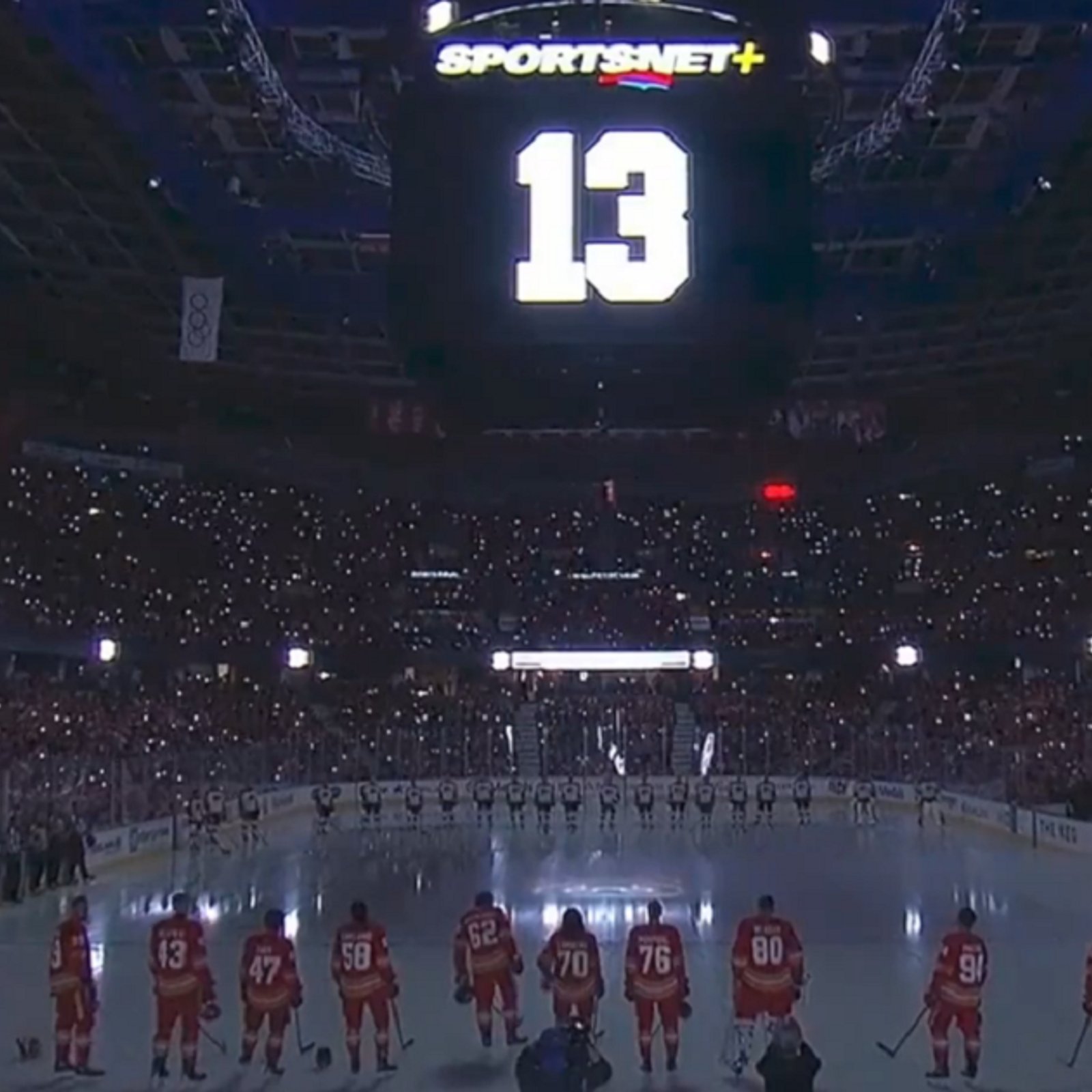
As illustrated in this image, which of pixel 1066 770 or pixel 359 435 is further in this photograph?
pixel 359 435

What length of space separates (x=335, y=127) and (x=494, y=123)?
15.8 metres

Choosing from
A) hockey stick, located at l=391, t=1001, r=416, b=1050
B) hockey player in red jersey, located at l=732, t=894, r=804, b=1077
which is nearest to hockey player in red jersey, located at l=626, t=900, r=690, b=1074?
hockey player in red jersey, located at l=732, t=894, r=804, b=1077

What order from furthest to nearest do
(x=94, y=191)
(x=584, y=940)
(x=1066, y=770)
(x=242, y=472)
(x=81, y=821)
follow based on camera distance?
(x=242, y=472)
(x=1066, y=770)
(x=94, y=191)
(x=81, y=821)
(x=584, y=940)

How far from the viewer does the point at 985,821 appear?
27.6 metres

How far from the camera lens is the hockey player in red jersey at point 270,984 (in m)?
9.23

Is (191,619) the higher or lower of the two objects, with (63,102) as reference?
lower

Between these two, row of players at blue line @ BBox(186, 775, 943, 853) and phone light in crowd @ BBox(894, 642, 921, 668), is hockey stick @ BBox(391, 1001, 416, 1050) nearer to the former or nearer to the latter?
row of players at blue line @ BBox(186, 775, 943, 853)

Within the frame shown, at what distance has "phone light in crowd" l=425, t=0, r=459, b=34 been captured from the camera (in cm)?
390

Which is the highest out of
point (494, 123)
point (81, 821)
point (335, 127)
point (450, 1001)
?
point (335, 127)

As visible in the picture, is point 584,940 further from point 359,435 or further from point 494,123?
point 359,435

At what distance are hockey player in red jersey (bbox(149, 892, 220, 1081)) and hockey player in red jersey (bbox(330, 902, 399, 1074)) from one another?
0.78 meters

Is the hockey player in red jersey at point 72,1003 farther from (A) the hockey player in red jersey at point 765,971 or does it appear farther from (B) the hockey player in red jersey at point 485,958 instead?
(A) the hockey player in red jersey at point 765,971

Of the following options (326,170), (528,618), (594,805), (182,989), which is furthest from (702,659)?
(182,989)

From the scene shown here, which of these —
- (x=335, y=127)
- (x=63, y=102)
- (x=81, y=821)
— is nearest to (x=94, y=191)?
(x=63, y=102)
